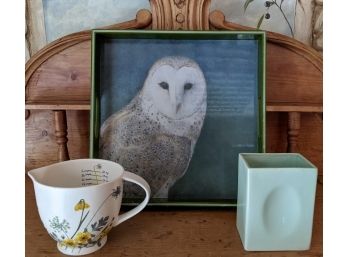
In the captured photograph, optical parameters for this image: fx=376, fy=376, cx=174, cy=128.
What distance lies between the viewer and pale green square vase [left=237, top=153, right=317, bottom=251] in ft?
1.68

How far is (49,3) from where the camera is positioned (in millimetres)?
719

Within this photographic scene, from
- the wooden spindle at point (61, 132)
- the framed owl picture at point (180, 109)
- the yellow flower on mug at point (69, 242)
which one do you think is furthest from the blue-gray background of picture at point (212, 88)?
the yellow flower on mug at point (69, 242)

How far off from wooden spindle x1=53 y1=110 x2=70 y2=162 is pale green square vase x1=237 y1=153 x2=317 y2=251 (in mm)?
359

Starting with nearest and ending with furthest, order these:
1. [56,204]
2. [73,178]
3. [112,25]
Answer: [56,204], [73,178], [112,25]

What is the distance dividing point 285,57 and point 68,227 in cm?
50

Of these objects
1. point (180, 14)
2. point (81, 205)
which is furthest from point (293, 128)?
point (81, 205)

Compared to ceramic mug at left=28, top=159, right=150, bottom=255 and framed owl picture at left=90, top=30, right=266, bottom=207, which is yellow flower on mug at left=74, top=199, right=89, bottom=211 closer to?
ceramic mug at left=28, top=159, right=150, bottom=255

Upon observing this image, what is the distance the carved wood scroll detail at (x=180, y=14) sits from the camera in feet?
2.20

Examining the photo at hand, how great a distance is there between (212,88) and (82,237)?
1.06 feet

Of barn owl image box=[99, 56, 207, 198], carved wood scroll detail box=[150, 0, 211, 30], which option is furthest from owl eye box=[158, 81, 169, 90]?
carved wood scroll detail box=[150, 0, 211, 30]

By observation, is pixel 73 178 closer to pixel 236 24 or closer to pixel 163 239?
pixel 163 239

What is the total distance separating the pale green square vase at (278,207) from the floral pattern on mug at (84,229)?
7.3 inches

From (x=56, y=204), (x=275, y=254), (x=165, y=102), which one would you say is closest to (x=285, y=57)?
(x=165, y=102)

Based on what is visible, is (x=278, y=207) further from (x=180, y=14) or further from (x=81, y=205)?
(x=180, y=14)
